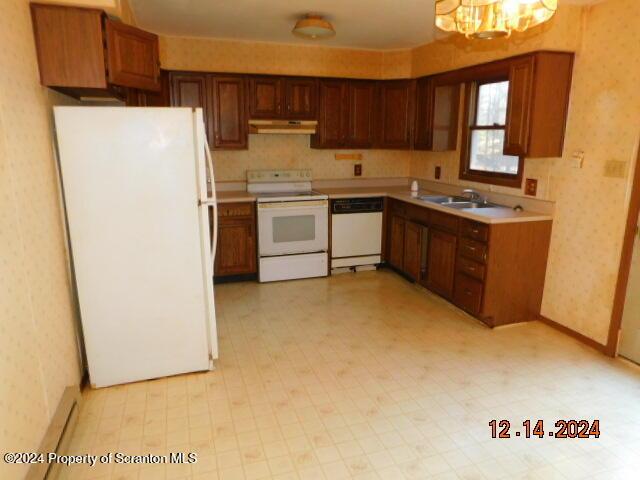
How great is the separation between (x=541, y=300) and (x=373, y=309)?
1.44 m

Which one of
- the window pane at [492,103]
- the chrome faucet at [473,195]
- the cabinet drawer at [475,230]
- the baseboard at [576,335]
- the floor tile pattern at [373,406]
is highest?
the window pane at [492,103]

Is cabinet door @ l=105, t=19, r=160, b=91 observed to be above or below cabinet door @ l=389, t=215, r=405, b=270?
above

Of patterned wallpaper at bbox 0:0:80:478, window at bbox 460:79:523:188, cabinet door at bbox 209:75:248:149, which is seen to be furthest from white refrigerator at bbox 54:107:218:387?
window at bbox 460:79:523:188

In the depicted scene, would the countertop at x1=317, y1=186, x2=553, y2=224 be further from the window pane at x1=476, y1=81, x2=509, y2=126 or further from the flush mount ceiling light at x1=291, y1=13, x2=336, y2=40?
the flush mount ceiling light at x1=291, y1=13, x2=336, y2=40

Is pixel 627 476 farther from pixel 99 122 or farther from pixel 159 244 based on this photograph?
pixel 99 122

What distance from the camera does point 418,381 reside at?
2.87 meters

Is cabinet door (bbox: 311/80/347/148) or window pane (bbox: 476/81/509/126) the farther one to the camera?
cabinet door (bbox: 311/80/347/148)

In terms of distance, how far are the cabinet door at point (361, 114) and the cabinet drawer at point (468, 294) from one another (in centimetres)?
204

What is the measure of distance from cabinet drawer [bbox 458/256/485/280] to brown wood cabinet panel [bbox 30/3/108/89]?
3.04m

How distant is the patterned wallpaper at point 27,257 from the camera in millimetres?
1821

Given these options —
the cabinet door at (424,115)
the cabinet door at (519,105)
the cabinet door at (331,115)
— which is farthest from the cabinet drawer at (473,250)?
the cabinet door at (331,115)

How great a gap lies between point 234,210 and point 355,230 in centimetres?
138

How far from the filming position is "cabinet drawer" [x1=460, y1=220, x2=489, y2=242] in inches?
139

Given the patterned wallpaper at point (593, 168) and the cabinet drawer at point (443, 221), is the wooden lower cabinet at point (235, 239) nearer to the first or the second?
the cabinet drawer at point (443, 221)
